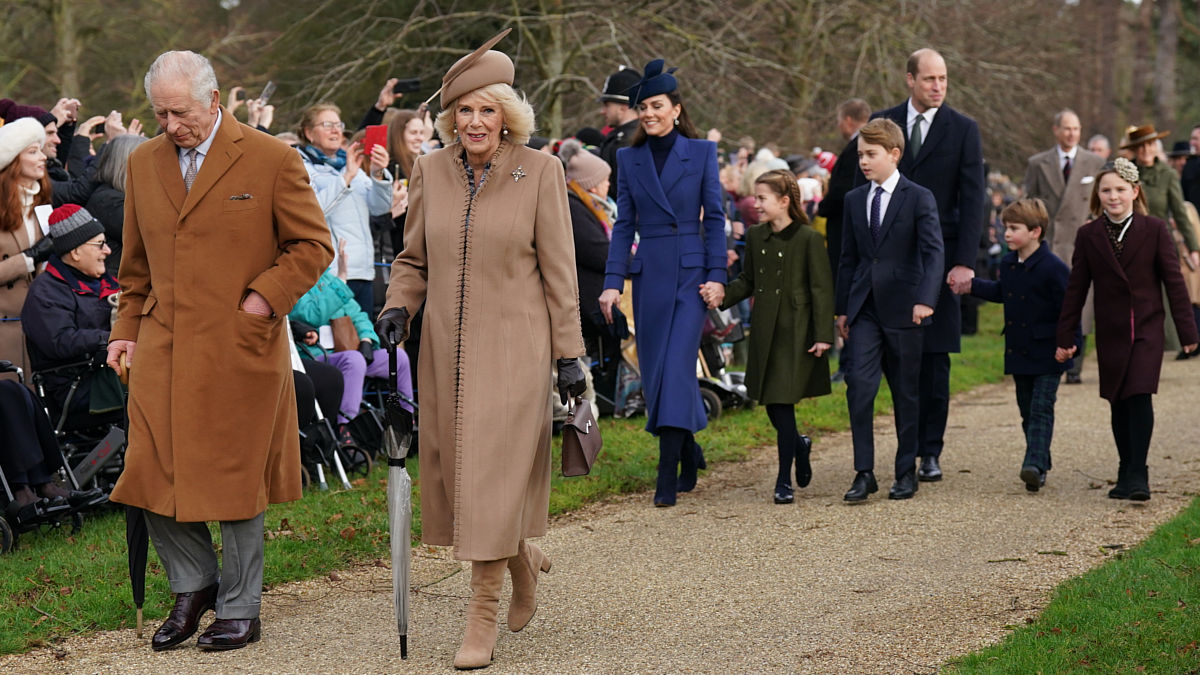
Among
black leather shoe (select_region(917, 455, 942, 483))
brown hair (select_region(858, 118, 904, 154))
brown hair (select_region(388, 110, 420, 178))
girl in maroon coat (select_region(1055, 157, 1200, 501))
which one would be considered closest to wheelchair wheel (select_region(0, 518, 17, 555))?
brown hair (select_region(388, 110, 420, 178))

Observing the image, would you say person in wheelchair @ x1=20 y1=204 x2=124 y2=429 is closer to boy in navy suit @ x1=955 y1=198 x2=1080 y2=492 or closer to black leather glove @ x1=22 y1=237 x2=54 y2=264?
black leather glove @ x1=22 y1=237 x2=54 y2=264

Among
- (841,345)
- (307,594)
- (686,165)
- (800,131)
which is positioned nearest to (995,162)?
(800,131)

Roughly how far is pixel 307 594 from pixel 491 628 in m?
1.32

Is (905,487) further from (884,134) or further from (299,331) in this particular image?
(299,331)

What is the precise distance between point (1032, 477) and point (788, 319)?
1537 millimetres

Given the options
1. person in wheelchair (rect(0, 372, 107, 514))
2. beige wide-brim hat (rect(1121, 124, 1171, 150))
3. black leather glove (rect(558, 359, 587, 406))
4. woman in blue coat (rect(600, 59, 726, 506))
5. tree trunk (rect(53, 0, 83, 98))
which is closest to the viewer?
black leather glove (rect(558, 359, 587, 406))

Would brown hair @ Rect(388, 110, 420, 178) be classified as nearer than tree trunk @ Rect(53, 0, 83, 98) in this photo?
Yes

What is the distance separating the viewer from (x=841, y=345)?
14.6 m

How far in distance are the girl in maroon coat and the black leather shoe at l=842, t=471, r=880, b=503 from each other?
4.03 ft

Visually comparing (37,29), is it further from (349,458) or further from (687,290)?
(687,290)

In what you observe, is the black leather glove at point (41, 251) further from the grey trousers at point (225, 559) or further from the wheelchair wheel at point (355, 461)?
the grey trousers at point (225, 559)

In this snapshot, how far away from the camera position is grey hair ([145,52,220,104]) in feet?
16.6

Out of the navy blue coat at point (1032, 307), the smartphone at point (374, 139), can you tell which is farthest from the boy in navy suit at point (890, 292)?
the smartphone at point (374, 139)

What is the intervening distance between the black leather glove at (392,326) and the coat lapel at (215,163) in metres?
0.79
